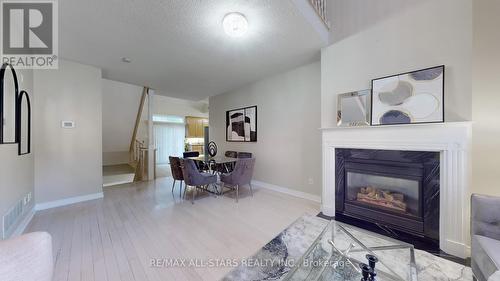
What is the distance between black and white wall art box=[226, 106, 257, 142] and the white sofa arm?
12.8ft

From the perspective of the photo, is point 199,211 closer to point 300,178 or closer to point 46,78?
point 300,178

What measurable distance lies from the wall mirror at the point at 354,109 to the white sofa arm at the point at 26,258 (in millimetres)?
2922

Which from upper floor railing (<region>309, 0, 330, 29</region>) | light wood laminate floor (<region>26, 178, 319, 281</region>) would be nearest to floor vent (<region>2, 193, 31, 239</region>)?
light wood laminate floor (<region>26, 178, 319, 281</region>)

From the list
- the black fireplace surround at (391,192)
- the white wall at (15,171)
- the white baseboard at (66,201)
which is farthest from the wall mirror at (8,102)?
the black fireplace surround at (391,192)

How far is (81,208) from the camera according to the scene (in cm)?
304

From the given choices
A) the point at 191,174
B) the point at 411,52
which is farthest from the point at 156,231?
the point at 411,52

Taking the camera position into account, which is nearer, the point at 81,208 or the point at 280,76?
the point at 81,208

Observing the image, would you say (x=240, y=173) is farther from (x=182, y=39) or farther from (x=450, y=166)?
(x=450, y=166)

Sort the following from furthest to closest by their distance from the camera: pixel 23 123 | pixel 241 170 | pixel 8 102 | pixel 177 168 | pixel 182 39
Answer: pixel 177 168 → pixel 241 170 → pixel 182 39 → pixel 23 123 → pixel 8 102

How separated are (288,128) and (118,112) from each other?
5039mm

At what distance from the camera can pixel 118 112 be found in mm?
5418

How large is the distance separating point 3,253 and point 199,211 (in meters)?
2.31

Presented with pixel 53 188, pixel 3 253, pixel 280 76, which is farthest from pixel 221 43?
pixel 53 188

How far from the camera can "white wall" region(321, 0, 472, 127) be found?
1809 millimetres
